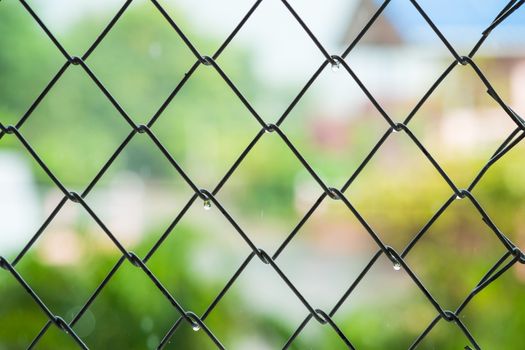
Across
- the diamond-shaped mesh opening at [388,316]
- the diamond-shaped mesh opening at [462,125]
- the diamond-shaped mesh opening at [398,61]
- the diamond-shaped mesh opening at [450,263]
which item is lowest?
the diamond-shaped mesh opening at [388,316]

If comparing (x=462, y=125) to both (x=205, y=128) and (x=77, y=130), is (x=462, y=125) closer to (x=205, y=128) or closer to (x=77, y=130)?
(x=205, y=128)

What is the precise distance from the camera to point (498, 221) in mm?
2412

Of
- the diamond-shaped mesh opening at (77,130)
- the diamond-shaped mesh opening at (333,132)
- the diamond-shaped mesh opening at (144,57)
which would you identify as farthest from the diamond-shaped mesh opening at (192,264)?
the diamond-shaped mesh opening at (333,132)

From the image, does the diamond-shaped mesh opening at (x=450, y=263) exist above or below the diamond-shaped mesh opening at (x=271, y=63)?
below

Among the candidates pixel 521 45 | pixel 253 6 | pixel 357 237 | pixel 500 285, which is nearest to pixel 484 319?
pixel 500 285

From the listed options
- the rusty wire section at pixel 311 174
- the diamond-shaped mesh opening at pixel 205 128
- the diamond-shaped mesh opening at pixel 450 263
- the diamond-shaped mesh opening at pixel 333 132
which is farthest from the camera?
the diamond-shaped mesh opening at pixel 333 132

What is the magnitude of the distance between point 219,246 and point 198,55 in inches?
71.9

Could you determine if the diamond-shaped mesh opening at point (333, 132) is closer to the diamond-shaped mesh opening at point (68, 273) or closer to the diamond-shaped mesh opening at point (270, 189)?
the diamond-shaped mesh opening at point (270, 189)

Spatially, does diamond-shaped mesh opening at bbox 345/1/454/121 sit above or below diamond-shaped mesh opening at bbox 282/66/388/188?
above

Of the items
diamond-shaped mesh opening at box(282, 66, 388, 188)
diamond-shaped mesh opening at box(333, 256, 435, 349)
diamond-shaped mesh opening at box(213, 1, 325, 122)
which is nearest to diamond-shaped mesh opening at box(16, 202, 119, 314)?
diamond-shaped mesh opening at box(333, 256, 435, 349)

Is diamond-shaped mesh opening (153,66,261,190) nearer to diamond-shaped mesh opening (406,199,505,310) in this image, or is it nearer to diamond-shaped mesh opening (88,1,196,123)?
diamond-shaped mesh opening (88,1,196,123)

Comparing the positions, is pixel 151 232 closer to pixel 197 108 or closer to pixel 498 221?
pixel 498 221

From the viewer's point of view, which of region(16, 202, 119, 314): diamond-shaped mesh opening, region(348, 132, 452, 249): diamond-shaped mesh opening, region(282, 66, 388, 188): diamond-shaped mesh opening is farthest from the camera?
region(282, 66, 388, 188): diamond-shaped mesh opening

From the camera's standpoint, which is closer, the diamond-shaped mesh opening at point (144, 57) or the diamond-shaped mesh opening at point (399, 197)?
the diamond-shaped mesh opening at point (399, 197)
